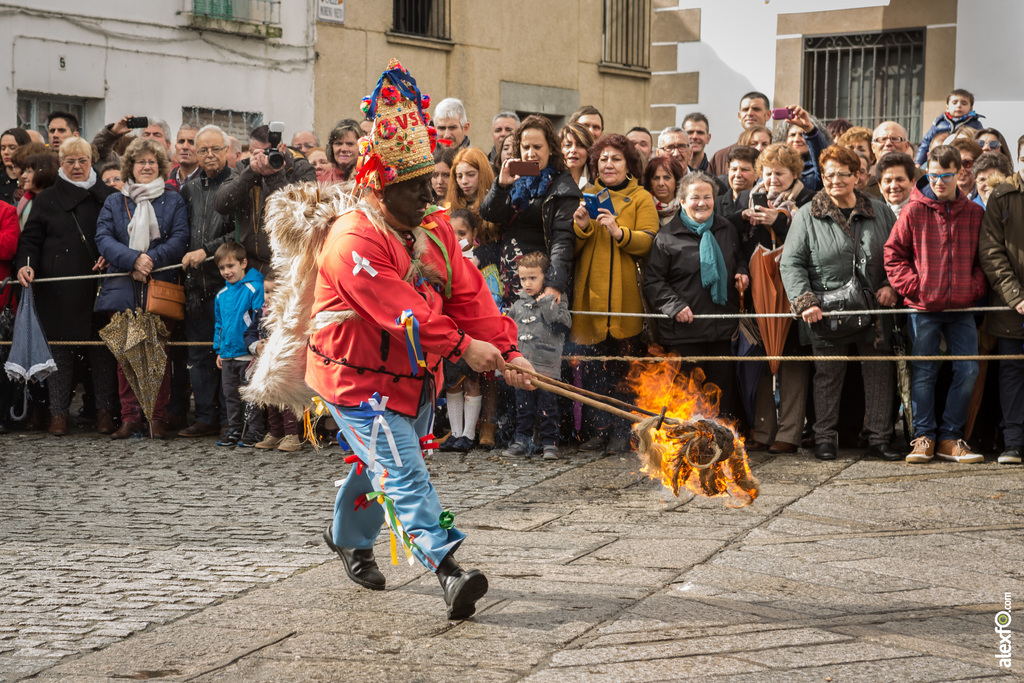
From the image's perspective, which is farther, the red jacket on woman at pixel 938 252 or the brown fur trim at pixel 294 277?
the red jacket on woman at pixel 938 252

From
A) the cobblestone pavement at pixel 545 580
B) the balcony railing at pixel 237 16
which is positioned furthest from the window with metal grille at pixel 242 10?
the cobblestone pavement at pixel 545 580

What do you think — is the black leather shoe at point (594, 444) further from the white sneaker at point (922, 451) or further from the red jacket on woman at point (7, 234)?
the red jacket on woman at point (7, 234)

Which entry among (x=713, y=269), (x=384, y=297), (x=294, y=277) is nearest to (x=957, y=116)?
(x=713, y=269)

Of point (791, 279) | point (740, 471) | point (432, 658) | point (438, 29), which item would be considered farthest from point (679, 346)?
point (438, 29)

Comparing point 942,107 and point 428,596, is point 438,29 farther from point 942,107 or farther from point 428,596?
point 428,596

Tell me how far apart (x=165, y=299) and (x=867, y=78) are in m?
7.92

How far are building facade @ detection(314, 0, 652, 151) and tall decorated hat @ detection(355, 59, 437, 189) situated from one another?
1523cm

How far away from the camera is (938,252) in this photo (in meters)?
8.12

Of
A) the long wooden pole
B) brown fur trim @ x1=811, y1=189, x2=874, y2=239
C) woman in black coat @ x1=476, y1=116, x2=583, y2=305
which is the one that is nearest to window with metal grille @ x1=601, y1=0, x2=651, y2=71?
woman in black coat @ x1=476, y1=116, x2=583, y2=305

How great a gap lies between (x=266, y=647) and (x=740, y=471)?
6.57 feet

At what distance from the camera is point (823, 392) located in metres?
8.41

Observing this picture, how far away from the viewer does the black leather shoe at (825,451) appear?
8258 mm

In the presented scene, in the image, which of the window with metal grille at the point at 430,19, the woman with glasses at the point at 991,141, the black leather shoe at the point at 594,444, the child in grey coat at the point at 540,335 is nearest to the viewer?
the child in grey coat at the point at 540,335

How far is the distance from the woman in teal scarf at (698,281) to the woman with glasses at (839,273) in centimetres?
42
